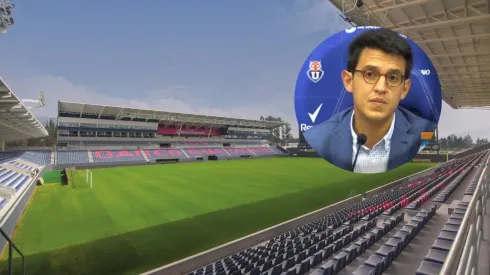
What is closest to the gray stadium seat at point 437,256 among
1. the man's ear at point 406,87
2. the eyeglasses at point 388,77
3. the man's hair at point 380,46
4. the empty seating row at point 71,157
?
the man's ear at point 406,87

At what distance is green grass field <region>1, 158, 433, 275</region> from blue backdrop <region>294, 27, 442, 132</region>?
Answer: 23.9 ft

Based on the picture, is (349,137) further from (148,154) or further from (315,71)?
(148,154)

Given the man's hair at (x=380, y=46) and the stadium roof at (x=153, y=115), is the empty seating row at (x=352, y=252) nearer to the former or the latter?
the man's hair at (x=380, y=46)

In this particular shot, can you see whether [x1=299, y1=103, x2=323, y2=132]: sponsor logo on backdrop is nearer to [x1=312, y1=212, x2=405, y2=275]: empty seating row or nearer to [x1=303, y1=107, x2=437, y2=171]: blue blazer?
[x1=303, y1=107, x2=437, y2=171]: blue blazer

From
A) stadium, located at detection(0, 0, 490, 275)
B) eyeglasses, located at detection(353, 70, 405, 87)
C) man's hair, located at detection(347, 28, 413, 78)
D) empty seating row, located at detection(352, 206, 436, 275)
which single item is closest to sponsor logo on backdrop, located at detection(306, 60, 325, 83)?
man's hair, located at detection(347, 28, 413, 78)

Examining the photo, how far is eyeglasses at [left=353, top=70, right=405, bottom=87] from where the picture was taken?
4777mm

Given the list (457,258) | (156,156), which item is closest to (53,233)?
(457,258)

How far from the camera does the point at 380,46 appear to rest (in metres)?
4.91

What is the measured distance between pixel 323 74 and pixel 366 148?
5.36ft

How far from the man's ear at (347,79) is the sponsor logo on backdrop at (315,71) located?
0.41 meters

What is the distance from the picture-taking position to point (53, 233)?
12.3 metres

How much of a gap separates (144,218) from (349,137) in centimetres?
1231

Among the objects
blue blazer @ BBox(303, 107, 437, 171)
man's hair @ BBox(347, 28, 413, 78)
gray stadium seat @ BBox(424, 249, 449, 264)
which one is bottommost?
gray stadium seat @ BBox(424, 249, 449, 264)

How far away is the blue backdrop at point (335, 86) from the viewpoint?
5004 mm
